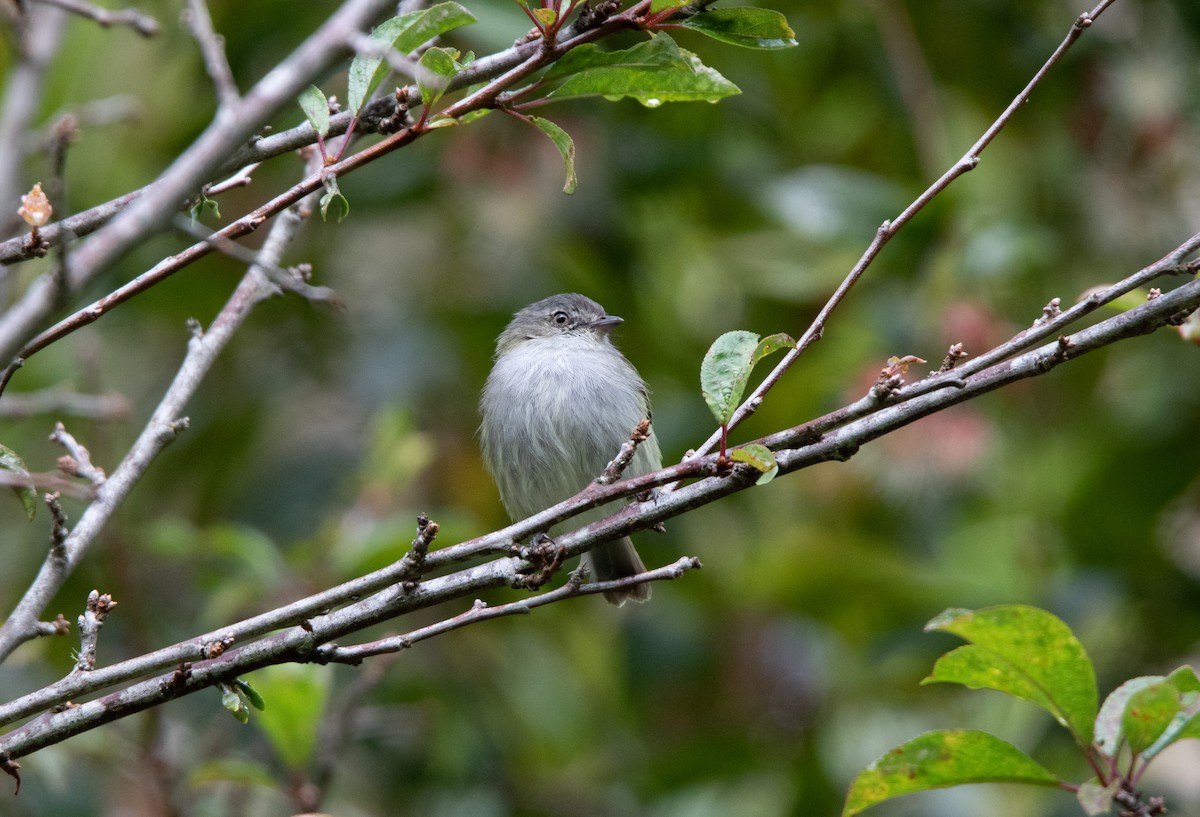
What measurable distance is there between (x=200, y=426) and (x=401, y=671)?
1.65 meters

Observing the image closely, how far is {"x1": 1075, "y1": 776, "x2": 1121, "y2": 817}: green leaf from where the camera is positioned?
219 cm

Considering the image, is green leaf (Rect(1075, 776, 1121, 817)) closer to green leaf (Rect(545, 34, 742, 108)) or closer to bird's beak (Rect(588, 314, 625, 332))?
green leaf (Rect(545, 34, 742, 108))

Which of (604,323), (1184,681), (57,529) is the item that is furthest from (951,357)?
(604,323)

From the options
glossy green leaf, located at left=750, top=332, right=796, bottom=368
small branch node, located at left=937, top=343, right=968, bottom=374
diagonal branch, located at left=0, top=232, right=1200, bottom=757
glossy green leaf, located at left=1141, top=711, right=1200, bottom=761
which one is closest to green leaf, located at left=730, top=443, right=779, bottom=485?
diagonal branch, located at left=0, top=232, right=1200, bottom=757

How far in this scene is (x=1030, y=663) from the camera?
237 centimetres

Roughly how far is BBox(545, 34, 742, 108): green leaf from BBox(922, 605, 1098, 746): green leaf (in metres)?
1.10

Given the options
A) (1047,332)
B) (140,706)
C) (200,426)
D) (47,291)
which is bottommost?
(140,706)

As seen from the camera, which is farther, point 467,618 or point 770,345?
point 770,345

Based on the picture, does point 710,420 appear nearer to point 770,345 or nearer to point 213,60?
point 770,345

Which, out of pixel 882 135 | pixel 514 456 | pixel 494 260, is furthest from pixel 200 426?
pixel 882 135

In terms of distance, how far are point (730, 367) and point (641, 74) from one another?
581mm

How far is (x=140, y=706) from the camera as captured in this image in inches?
91.4

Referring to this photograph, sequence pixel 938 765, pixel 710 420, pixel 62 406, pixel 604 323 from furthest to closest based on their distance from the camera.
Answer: pixel 710 420 < pixel 604 323 < pixel 62 406 < pixel 938 765

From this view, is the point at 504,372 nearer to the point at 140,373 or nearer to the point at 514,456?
the point at 514,456
